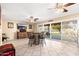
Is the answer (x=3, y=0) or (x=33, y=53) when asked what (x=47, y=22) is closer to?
(x=33, y=53)

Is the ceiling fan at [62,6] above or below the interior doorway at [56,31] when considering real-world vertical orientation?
above

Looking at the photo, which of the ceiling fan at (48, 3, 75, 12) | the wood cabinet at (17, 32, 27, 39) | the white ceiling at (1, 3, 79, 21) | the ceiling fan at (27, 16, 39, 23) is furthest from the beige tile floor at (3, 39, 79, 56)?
the ceiling fan at (48, 3, 75, 12)

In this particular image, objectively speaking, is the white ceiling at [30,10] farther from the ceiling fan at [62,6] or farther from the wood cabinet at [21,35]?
the wood cabinet at [21,35]

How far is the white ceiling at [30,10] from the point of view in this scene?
285 cm

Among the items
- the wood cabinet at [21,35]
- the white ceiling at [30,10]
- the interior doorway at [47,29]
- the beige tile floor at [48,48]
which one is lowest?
the beige tile floor at [48,48]

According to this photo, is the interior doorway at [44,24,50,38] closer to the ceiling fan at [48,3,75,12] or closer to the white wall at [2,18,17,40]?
the ceiling fan at [48,3,75,12]

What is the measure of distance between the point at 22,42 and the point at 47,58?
3.07 ft

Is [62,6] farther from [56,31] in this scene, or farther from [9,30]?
[9,30]

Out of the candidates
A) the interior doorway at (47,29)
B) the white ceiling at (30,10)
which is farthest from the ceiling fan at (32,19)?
the interior doorway at (47,29)

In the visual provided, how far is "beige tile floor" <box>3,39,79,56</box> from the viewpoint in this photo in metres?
2.98

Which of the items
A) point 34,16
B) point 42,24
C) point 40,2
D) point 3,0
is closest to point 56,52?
point 42,24

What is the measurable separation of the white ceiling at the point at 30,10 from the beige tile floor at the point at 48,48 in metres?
0.75

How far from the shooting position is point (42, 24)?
10.7 ft

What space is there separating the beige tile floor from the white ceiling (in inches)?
29.4
